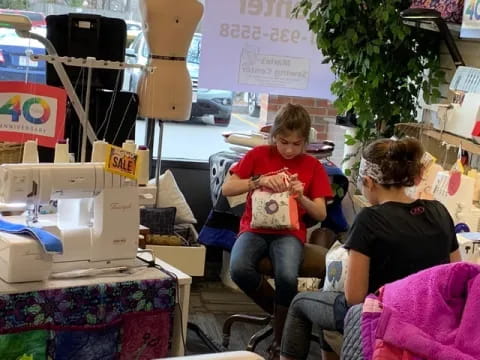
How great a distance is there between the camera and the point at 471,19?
2973 millimetres

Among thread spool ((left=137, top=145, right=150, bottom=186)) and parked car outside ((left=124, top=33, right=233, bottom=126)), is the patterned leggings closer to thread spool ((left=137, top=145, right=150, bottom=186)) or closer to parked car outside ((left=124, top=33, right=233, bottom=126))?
thread spool ((left=137, top=145, right=150, bottom=186))

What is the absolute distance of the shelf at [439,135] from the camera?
2898mm

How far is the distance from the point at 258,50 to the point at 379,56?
92 cm

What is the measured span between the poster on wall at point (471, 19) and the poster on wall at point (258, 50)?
1.55 m

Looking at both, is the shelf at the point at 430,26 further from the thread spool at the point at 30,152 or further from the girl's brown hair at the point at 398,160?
the thread spool at the point at 30,152

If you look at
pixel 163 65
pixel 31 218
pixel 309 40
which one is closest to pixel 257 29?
pixel 309 40

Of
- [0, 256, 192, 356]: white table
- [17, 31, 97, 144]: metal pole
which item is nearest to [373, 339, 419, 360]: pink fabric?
[0, 256, 192, 356]: white table

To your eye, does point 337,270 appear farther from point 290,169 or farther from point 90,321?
point 90,321

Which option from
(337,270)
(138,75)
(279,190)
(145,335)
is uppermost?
(138,75)

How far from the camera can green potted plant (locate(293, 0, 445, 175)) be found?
12.1ft

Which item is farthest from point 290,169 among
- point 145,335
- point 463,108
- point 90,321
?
point 90,321

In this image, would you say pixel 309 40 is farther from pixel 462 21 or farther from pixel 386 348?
pixel 386 348

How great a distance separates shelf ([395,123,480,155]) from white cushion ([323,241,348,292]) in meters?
0.71

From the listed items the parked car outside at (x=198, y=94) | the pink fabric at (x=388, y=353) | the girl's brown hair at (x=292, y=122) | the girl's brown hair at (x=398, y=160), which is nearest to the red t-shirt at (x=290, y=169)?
the girl's brown hair at (x=292, y=122)
